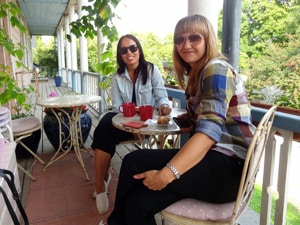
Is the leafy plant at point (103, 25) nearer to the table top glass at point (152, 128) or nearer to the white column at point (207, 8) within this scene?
the white column at point (207, 8)

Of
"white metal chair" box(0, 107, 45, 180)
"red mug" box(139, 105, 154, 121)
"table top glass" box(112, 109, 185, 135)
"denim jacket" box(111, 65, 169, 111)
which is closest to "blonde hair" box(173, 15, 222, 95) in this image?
"table top glass" box(112, 109, 185, 135)

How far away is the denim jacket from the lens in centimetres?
224

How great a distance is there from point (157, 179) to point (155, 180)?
11 millimetres

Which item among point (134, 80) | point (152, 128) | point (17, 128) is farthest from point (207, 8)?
point (17, 128)

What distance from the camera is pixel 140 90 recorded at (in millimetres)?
2234

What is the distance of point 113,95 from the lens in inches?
90.1

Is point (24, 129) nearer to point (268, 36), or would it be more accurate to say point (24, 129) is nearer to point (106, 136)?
point (106, 136)

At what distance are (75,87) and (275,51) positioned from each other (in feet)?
24.1

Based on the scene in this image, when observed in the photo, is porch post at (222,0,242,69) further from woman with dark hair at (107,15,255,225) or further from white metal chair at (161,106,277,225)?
white metal chair at (161,106,277,225)

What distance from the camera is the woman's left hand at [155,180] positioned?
1061 mm

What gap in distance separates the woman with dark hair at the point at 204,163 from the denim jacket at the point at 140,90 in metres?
1.05

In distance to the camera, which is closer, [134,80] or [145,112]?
[145,112]

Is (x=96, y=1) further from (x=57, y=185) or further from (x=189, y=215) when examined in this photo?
(x=189, y=215)

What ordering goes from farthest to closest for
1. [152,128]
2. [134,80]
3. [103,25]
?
1. [103,25]
2. [134,80]
3. [152,128]
